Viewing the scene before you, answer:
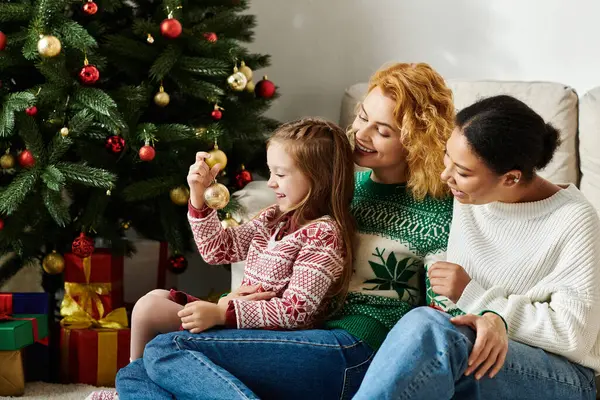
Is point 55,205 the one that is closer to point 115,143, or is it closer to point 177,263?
point 115,143

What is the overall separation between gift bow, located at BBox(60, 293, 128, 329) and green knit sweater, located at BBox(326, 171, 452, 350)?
2.65ft

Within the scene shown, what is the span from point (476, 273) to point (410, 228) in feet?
0.71

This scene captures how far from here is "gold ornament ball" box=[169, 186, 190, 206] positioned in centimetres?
217

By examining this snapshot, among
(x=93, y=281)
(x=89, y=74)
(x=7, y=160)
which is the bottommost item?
(x=93, y=281)

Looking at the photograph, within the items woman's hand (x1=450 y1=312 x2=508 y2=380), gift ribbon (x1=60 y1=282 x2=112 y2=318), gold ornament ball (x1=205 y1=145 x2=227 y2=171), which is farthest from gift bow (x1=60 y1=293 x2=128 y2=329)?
woman's hand (x1=450 y1=312 x2=508 y2=380)

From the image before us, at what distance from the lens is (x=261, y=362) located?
4.91ft

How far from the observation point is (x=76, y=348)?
7.25 feet

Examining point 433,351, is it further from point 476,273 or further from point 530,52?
point 530,52

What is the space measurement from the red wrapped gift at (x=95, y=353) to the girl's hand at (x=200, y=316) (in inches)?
28.8

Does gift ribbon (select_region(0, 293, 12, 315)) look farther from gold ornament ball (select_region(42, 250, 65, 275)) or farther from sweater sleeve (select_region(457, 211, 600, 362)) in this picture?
sweater sleeve (select_region(457, 211, 600, 362))

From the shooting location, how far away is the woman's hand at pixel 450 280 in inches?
57.7

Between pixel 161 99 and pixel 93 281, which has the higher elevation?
pixel 161 99

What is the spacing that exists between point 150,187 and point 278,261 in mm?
642

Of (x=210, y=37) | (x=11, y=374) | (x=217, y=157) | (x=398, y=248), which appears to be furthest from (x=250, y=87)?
Answer: (x=11, y=374)
